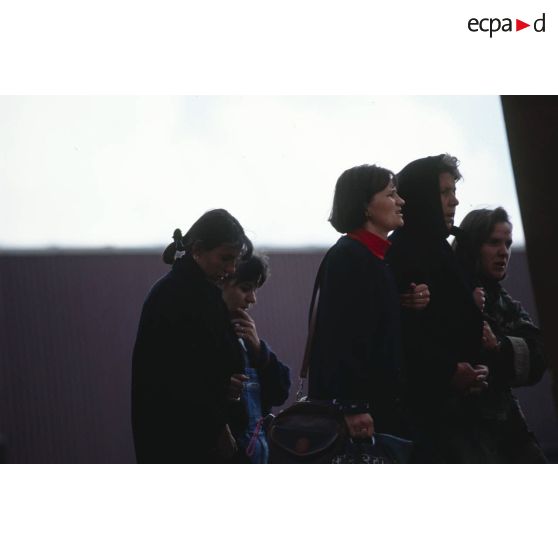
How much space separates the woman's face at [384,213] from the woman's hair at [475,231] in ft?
1.24

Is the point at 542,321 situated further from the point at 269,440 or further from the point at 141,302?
the point at 141,302

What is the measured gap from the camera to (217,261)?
3635 mm

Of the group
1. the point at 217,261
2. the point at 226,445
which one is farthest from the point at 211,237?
the point at 226,445

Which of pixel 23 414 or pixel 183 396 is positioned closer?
pixel 183 396

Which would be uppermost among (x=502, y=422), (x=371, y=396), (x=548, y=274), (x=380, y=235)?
(x=380, y=235)

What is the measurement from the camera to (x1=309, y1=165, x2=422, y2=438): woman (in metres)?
3.42

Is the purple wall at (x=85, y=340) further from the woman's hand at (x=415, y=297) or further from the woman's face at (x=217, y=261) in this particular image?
the woman's hand at (x=415, y=297)

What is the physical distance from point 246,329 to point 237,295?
0.15 metres

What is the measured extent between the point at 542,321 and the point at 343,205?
0.95 m

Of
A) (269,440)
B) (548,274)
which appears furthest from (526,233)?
(269,440)

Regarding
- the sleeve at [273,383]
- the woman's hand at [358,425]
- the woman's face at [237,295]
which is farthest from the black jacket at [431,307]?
the woman's face at [237,295]

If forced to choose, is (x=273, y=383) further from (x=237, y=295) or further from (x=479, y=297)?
(x=479, y=297)

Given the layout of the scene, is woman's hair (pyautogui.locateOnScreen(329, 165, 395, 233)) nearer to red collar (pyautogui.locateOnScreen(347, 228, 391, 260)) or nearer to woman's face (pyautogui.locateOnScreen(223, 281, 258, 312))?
red collar (pyautogui.locateOnScreen(347, 228, 391, 260))

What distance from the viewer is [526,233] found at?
351 centimetres
